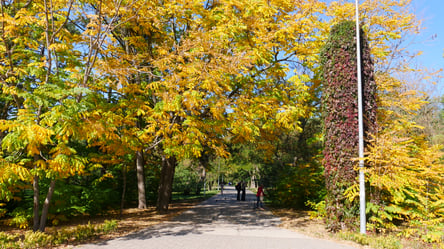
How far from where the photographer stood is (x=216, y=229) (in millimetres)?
9891

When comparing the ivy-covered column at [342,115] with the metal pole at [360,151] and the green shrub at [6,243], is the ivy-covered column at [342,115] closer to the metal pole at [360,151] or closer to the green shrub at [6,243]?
the metal pole at [360,151]

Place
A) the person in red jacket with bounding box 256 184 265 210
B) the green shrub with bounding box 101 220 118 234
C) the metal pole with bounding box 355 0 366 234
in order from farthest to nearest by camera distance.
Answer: the person in red jacket with bounding box 256 184 265 210 → the metal pole with bounding box 355 0 366 234 → the green shrub with bounding box 101 220 118 234

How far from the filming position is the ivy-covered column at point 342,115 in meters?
9.61

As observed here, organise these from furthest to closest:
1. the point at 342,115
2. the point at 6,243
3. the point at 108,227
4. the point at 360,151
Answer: the point at 342,115 < the point at 360,151 < the point at 108,227 < the point at 6,243

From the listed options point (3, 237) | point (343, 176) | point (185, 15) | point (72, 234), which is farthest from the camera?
point (185, 15)

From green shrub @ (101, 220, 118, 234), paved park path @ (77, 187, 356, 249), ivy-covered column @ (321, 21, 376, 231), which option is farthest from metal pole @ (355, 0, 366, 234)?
green shrub @ (101, 220, 118, 234)

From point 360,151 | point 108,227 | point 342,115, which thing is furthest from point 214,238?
point 342,115

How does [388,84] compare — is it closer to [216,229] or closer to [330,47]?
[330,47]

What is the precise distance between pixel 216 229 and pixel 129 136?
4.48 meters

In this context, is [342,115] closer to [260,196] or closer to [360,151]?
[360,151]

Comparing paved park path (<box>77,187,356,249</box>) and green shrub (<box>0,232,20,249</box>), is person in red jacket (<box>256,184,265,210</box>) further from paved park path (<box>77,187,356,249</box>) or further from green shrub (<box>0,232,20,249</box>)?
green shrub (<box>0,232,20,249</box>)

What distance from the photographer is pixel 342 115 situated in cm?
993

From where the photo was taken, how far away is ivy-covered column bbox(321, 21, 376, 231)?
961 centimetres

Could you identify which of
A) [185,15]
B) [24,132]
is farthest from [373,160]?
[24,132]
